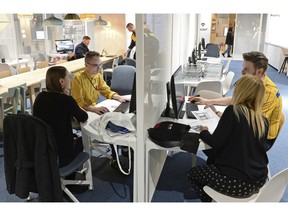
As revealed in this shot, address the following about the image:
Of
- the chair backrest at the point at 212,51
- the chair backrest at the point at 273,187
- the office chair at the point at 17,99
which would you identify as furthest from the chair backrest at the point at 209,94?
the chair backrest at the point at 212,51

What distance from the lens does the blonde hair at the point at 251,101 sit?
70.2 inches

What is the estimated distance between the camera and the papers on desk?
2287 millimetres

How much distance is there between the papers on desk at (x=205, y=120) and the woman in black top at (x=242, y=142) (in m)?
0.37

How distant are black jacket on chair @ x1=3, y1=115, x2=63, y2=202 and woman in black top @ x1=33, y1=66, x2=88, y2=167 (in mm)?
227

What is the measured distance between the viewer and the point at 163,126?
224cm

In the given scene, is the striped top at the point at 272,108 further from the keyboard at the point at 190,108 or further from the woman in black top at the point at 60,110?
the woman in black top at the point at 60,110

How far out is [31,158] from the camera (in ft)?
6.58

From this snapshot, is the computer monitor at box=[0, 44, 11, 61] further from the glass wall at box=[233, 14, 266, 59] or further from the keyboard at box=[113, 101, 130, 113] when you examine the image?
the glass wall at box=[233, 14, 266, 59]

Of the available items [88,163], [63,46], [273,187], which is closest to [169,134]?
[273,187]

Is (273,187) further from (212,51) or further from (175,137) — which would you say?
(212,51)

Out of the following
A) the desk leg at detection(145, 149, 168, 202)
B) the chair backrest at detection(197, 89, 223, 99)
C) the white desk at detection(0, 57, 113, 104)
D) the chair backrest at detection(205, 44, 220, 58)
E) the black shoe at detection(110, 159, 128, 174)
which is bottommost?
the black shoe at detection(110, 159, 128, 174)

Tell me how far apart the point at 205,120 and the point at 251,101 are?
647 millimetres

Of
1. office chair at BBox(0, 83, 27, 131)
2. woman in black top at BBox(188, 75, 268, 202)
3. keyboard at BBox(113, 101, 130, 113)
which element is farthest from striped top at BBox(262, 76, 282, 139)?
office chair at BBox(0, 83, 27, 131)

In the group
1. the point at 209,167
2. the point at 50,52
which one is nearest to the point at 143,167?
the point at 209,167
